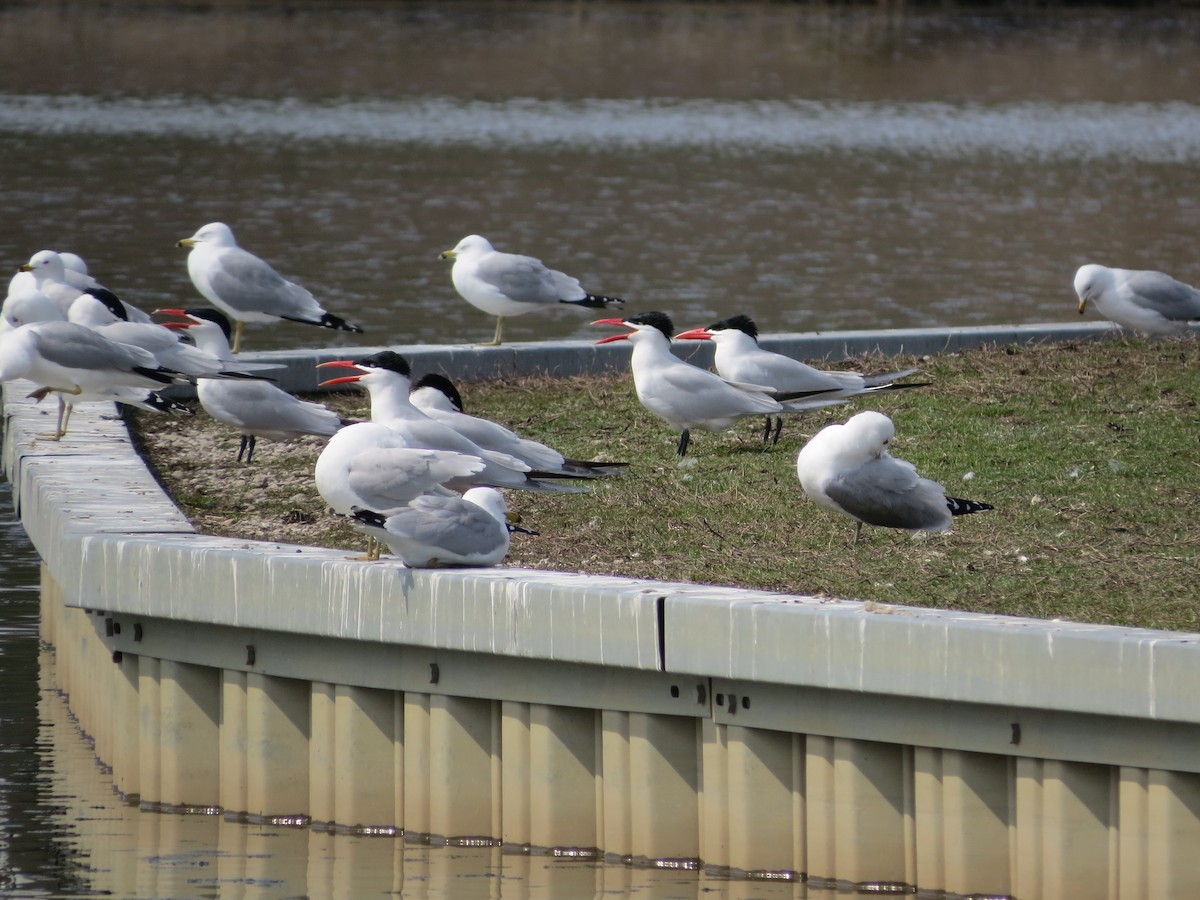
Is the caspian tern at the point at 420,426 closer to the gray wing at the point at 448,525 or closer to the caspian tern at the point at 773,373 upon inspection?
the gray wing at the point at 448,525

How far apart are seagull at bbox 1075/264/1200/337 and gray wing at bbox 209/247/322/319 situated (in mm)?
5115

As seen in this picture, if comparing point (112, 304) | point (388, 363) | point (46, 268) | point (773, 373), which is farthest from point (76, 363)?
point (773, 373)

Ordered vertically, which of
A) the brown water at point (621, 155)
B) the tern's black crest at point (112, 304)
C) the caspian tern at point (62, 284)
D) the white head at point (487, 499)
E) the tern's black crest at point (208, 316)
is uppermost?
the brown water at point (621, 155)

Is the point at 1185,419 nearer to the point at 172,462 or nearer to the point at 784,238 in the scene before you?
the point at 172,462

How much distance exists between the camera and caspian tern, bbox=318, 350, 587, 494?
7.75 m

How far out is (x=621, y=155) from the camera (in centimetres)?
3412

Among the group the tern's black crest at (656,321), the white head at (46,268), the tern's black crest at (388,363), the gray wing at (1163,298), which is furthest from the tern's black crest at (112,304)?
the gray wing at (1163,298)

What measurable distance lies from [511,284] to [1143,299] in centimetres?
414

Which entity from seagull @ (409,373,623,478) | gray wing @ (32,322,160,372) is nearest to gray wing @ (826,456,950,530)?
seagull @ (409,373,623,478)

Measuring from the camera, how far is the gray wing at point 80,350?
988 centimetres

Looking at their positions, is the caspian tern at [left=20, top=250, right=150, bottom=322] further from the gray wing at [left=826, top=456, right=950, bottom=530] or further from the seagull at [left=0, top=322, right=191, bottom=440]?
the gray wing at [left=826, top=456, right=950, bottom=530]

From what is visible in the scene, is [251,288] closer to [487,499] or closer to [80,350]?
[80,350]

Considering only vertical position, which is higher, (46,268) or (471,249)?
(471,249)

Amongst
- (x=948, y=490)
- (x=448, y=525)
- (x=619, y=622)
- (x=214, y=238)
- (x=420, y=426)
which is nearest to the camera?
(x=619, y=622)
